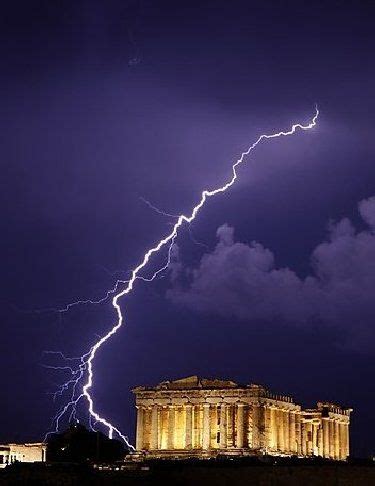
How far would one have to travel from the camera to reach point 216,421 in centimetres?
9744

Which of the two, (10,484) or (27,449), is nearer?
(10,484)

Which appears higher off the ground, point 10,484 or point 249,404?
point 249,404

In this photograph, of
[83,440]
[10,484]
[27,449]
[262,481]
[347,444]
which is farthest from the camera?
[347,444]

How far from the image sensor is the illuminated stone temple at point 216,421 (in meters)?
95.7

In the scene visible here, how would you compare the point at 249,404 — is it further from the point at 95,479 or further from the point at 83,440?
the point at 95,479

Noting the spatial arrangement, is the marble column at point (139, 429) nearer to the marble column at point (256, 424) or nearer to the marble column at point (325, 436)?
the marble column at point (256, 424)

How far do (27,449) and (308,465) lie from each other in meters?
30.9

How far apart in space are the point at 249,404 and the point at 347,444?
21.4 meters

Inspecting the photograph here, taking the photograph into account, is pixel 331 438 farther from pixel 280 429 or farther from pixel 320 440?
pixel 280 429

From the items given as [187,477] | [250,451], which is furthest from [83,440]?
[187,477]

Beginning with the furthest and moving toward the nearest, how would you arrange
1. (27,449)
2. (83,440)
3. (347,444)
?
(347,444), (83,440), (27,449)

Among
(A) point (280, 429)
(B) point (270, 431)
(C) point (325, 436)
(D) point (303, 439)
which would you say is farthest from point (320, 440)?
(B) point (270, 431)

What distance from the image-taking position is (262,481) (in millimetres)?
67562

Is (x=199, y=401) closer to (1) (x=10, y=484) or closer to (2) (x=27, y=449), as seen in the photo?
(2) (x=27, y=449)
